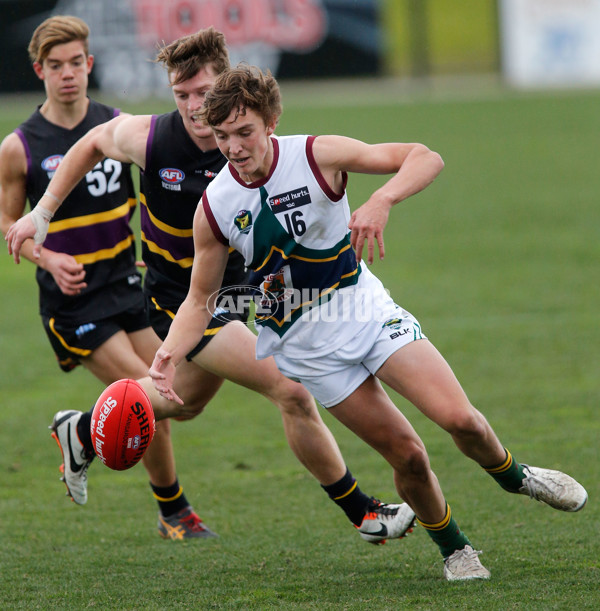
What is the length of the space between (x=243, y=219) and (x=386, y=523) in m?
1.62

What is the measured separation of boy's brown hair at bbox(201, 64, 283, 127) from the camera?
3711 millimetres

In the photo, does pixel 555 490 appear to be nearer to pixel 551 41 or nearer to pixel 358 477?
pixel 358 477

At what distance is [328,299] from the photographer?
161 inches

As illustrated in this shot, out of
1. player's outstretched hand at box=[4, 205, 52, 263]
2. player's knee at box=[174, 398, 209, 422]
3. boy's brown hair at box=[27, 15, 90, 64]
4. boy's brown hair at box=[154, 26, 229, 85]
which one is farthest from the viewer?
boy's brown hair at box=[27, 15, 90, 64]

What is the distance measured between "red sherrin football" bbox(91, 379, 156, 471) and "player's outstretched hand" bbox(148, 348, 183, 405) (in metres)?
0.39

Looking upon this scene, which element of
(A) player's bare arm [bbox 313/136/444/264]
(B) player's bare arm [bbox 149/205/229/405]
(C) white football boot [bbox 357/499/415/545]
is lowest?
(C) white football boot [bbox 357/499/415/545]

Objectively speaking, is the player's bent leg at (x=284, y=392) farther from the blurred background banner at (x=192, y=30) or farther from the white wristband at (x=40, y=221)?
the blurred background banner at (x=192, y=30)

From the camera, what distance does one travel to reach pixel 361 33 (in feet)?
101

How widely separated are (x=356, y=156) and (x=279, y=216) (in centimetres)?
38

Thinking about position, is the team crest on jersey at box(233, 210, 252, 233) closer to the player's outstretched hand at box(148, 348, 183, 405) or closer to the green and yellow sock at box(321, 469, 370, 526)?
the player's outstretched hand at box(148, 348, 183, 405)

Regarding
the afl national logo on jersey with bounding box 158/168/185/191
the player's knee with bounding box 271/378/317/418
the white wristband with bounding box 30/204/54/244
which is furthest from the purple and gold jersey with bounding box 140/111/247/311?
the player's knee with bounding box 271/378/317/418

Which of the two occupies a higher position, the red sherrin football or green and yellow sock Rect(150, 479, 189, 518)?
the red sherrin football

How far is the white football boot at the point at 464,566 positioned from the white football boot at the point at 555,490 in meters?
0.35

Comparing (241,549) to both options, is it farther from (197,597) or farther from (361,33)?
(361,33)
